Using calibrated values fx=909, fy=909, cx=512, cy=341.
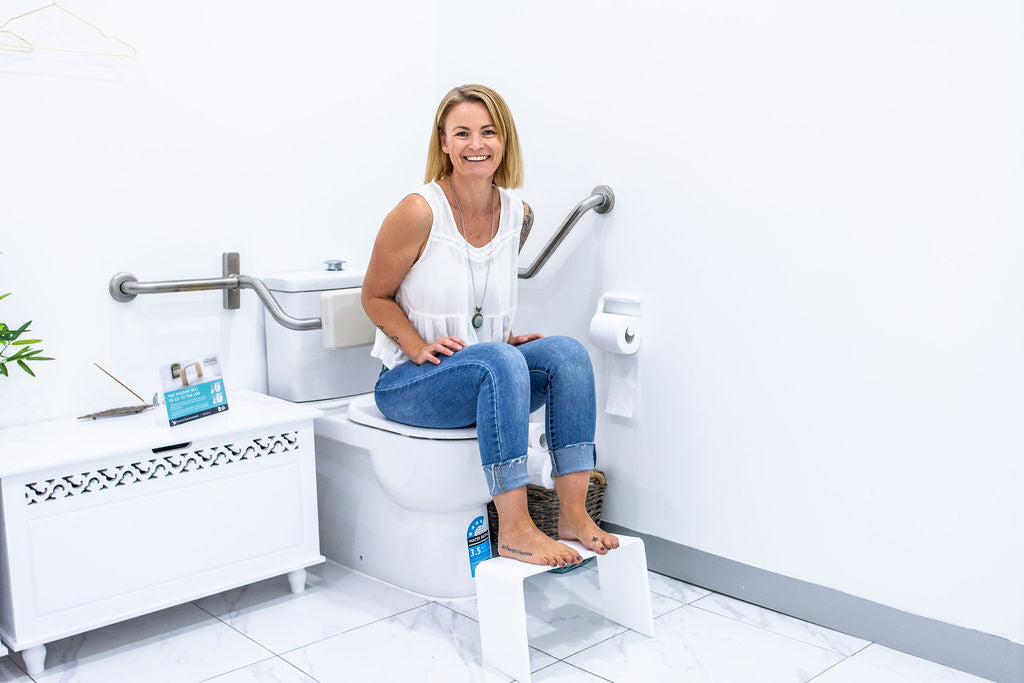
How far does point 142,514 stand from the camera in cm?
168

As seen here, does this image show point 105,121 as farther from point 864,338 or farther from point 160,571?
point 864,338

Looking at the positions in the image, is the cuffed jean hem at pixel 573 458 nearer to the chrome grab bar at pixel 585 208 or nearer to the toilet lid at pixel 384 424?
the toilet lid at pixel 384 424

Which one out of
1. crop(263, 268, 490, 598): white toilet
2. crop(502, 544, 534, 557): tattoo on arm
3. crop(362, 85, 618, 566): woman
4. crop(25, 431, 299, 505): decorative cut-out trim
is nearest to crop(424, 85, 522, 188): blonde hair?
crop(362, 85, 618, 566): woman

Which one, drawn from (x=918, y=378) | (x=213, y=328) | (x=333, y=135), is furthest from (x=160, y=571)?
(x=918, y=378)

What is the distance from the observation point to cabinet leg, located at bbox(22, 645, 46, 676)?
1.59 m

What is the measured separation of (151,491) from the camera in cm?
169

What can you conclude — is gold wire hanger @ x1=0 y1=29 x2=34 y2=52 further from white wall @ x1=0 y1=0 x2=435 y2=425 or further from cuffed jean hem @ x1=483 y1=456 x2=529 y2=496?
cuffed jean hem @ x1=483 y1=456 x2=529 y2=496

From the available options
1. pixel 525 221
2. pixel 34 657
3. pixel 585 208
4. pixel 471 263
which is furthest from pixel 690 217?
pixel 34 657

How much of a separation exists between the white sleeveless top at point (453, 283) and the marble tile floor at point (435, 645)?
527mm

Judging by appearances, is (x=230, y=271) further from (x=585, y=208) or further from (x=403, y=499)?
(x=585, y=208)

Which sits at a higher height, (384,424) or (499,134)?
(499,134)

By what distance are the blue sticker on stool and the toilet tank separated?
1.66ft

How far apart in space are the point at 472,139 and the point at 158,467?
2.82 ft

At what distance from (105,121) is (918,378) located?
5.48 ft
